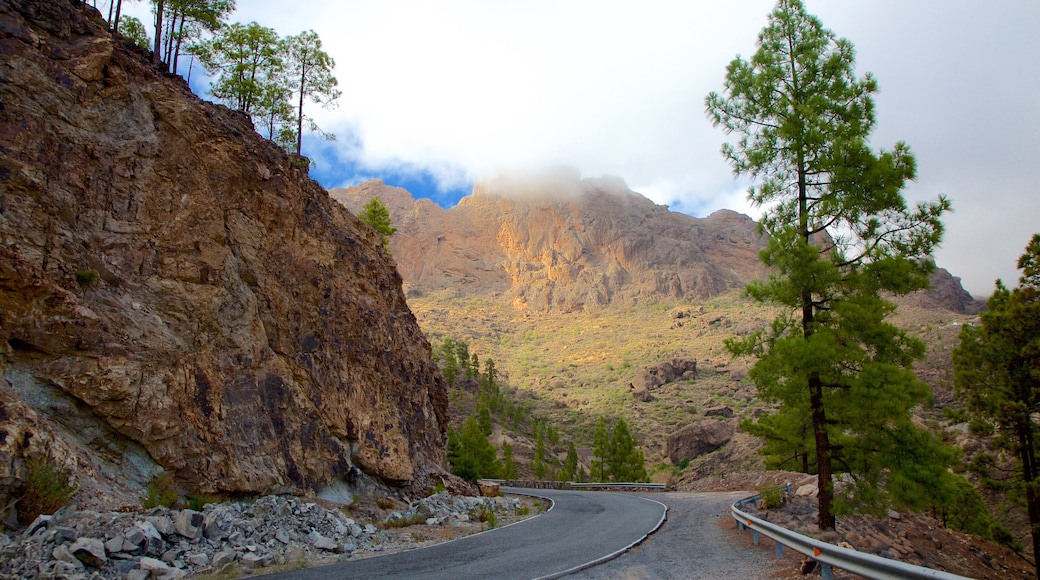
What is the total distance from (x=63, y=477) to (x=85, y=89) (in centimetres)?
999

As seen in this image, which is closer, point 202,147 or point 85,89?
point 85,89

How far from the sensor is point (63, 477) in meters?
10.3

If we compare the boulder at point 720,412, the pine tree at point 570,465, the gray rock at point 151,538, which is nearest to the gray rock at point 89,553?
the gray rock at point 151,538

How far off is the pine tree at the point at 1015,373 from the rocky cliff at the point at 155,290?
2173 cm

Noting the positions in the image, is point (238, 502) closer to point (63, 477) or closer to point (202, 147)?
point (63, 477)

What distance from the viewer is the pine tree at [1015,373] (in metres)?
18.1

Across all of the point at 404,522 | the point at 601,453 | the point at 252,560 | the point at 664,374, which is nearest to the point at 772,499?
the point at 404,522

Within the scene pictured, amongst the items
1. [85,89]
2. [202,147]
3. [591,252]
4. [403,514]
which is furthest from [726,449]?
[591,252]

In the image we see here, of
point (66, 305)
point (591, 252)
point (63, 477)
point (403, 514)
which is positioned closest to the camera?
point (63, 477)

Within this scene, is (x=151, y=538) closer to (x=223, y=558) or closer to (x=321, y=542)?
(x=223, y=558)

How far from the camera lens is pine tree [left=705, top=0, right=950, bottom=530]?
10.3m

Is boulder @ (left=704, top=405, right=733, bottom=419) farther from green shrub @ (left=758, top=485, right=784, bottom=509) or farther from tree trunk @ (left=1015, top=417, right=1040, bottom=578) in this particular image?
green shrub @ (left=758, top=485, right=784, bottom=509)

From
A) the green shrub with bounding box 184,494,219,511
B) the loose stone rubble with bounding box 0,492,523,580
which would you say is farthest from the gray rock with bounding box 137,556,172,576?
the green shrub with bounding box 184,494,219,511

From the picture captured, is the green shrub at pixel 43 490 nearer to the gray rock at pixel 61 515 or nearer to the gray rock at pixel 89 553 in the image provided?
the gray rock at pixel 61 515
